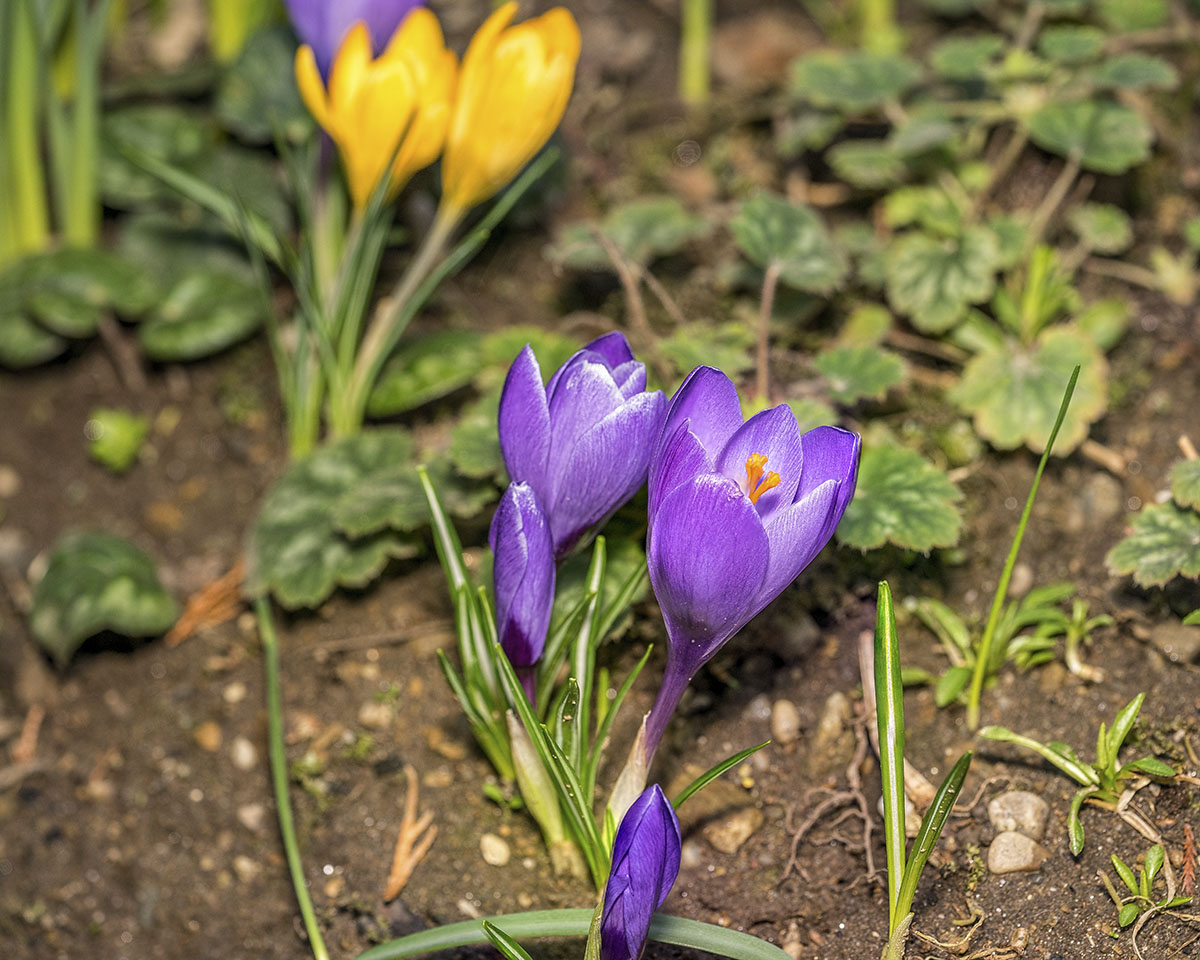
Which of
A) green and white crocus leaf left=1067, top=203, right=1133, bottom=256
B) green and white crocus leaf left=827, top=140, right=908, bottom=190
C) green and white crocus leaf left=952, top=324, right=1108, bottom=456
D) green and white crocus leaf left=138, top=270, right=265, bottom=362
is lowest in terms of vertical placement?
green and white crocus leaf left=138, top=270, right=265, bottom=362

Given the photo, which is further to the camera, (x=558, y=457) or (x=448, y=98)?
(x=448, y=98)

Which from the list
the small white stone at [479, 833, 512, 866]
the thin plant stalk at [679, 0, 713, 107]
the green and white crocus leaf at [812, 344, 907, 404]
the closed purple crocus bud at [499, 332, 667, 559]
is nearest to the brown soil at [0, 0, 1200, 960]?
the small white stone at [479, 833, 512, 866]

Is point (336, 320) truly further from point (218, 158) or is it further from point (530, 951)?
point (530, 951)

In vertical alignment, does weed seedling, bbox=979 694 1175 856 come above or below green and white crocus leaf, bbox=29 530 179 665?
above

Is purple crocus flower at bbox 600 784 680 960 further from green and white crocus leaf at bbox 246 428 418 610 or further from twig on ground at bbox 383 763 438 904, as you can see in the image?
green and white crocus leaf at bbox 246 428 418 610

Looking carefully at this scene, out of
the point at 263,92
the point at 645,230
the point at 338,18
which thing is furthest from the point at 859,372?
the point at 263,92

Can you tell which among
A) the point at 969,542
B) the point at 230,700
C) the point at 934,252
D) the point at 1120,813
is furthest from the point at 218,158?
the point at 1120,813

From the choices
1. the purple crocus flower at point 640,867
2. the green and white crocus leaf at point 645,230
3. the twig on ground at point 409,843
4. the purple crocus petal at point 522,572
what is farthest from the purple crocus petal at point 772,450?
the green and white crocus leaf at point 645,230

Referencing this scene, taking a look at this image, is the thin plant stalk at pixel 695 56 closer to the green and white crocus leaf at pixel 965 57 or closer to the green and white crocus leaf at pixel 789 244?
the green and white crocus leaf at pixel 965 57

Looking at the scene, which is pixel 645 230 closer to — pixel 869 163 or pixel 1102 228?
pixel 869 163
